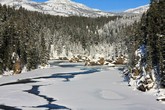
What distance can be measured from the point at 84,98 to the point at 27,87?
50.0ft

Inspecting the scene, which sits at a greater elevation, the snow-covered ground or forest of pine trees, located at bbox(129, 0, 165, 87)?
forest of pine trees, located at bbox(129, 0, 165, 87)

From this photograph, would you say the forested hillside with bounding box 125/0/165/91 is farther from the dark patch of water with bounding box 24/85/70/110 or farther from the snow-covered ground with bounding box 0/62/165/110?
the dark patch of water with bounding box 24/85/70/110

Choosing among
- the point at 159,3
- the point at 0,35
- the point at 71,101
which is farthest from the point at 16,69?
the point at 71,101

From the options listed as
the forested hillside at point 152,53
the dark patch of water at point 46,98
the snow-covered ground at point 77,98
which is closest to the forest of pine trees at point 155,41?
the forested hillside at point 152,53

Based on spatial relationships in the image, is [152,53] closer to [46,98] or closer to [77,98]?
[77,98]

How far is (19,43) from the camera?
103 metres

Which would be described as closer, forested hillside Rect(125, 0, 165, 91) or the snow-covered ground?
the snow-covered ground

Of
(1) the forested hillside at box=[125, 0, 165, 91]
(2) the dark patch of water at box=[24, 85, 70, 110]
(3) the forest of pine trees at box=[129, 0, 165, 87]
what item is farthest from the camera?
(3) the forest of pine trees at box=[129, 0, 165, 87]

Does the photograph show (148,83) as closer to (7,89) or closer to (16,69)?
(7,89)

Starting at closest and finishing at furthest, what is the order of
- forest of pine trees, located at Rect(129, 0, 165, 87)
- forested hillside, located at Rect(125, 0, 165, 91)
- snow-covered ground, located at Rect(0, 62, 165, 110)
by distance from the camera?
snow-covered ground, located at Rect(0, 62, 165, 110)
forested hillside, located at Rect(125, 0, 165, 91)
forest of pine trees, located at Rect(129, 0, 165, 87)

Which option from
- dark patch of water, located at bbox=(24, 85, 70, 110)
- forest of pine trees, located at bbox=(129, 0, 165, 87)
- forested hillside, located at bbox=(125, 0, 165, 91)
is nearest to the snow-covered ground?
dark patch of water, located at bbox=(24, 85, 70, 110)

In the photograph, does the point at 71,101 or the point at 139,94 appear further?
the point at 139,94

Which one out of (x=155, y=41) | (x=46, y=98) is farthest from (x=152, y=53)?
(x=46, y=98)

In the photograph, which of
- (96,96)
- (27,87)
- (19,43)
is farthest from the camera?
(19,43)
